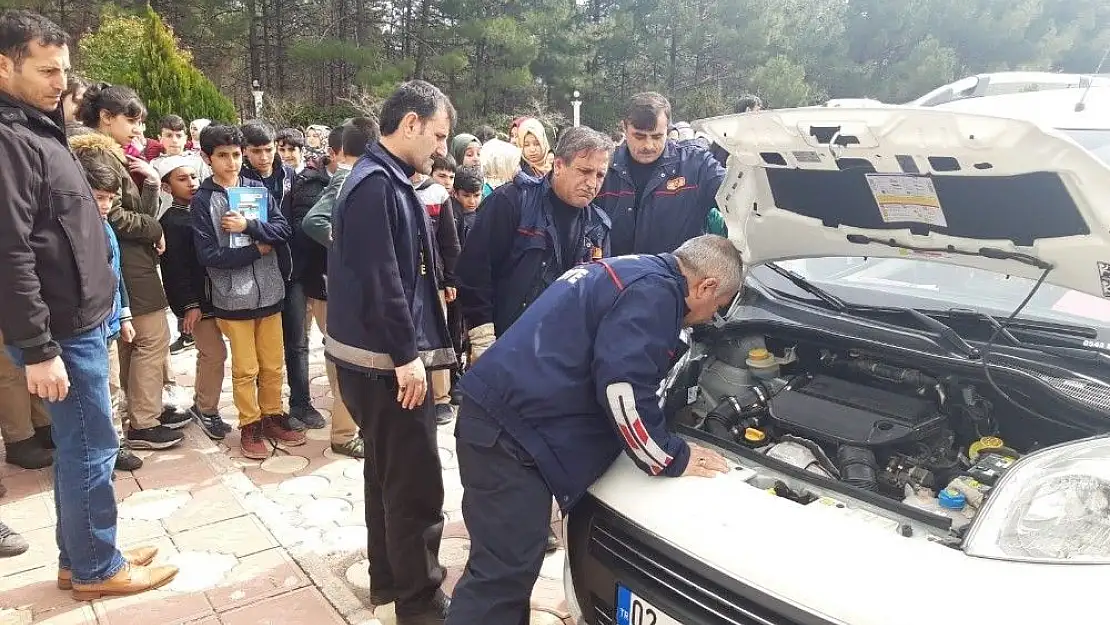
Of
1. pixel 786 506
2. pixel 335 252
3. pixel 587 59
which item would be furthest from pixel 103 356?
pixel 587 59

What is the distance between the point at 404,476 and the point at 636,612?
910 millimetres

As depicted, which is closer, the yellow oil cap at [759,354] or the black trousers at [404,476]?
the black trousers at [404,476]

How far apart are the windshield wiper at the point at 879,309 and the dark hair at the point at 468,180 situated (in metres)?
2.07

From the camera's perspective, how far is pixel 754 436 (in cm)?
236

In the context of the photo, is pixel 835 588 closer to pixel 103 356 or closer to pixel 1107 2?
pixel 103 356

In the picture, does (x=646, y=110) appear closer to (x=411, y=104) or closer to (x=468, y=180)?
(x=411, y=104)

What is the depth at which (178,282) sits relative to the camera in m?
3.91

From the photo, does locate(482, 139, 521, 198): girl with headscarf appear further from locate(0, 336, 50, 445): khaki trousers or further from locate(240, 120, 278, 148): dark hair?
locate(0, 336, 50, 445): khaki trousers

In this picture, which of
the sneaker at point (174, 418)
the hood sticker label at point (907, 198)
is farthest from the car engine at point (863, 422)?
the sneaker at point (174, 418)

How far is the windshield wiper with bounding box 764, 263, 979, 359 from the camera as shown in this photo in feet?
7.74

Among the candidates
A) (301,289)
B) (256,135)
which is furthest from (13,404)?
(256,135)

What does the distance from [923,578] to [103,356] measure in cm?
252

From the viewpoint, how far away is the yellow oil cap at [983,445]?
218 cm

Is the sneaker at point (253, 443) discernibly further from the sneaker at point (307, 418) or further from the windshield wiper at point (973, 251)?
the windshield wiper at point (973, 251)
